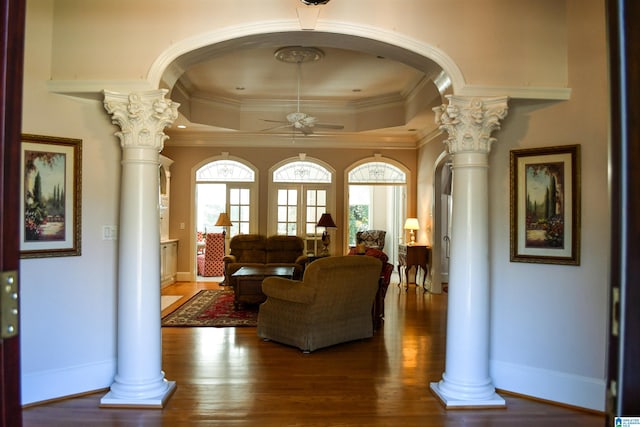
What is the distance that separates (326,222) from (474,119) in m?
5.42

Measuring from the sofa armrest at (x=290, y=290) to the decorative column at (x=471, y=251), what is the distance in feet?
5.23

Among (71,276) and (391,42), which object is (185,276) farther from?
(391,42)

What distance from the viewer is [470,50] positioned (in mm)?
3312

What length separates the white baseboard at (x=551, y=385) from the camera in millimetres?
3137

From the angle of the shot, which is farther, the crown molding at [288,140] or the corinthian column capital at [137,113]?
the crown molding at [288,140]

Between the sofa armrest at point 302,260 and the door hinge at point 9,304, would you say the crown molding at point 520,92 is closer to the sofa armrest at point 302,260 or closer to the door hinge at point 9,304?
the door hinge at point 9,304

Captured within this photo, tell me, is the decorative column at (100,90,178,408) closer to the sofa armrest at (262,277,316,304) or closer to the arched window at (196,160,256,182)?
the sofa armrest at (262,277,316,304)

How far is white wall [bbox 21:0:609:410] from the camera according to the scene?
3168 mm

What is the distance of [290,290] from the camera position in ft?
14.8

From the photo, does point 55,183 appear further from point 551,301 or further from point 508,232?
point 551,301

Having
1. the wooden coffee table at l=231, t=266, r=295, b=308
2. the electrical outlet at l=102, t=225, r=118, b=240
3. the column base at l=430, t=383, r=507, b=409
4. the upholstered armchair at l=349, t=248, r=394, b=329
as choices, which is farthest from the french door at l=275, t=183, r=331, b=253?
the column base at l=430, t=383, r=507, b=409

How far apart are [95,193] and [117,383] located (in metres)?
1.53

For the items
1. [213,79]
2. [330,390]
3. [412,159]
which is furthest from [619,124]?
[412,159]

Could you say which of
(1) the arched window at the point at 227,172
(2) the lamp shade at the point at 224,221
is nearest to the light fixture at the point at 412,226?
(1) the arched window at the point at 227,172
